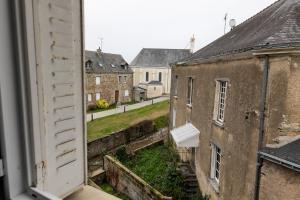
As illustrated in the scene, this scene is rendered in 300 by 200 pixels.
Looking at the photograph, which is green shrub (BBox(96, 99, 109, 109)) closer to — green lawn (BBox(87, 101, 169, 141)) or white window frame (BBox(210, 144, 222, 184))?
green lawn (BBox(87, 101, 169, 141))

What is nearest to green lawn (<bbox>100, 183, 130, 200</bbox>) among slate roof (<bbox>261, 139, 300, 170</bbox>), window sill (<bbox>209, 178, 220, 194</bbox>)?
window sill (<bbox>209, 178, 220, 194</bbox>)

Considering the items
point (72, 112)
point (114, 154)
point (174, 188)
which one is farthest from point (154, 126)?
point (72, 112)

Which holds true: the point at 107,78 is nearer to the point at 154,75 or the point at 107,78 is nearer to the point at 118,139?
the point at 154,75

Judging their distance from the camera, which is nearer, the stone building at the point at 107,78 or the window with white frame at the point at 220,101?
the window with white frame at the point at 220,101

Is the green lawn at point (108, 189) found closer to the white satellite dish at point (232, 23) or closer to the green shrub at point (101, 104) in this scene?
the white satellite dish at point (232, 23)

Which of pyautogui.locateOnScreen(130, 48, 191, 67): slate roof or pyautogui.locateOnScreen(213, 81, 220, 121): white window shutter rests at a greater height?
pyautogui.locateOnScreen(130, 48, 191, 67): slate roof

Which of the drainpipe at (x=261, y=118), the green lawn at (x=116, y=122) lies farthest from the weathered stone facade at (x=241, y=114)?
the green lawn at (x=116, y=122)

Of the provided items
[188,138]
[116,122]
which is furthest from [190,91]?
[116,122]

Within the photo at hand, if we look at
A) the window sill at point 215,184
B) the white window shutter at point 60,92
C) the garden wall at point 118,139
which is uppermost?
the white window shutter at point 60,92

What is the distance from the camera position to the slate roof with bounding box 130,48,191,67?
153 feet

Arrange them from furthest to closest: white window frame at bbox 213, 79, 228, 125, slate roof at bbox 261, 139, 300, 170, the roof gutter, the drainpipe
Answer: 1. white window frame at bbox 213, 79, 228, 125
2. the drainpipe
3. slate roof at bbox 261, 139, 300, 170
4. the roof gutter

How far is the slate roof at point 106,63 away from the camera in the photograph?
32344 millimetres

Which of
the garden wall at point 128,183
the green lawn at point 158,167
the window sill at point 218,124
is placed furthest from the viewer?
the green lawn at point 158,167

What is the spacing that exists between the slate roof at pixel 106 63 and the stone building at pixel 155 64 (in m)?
8.31
